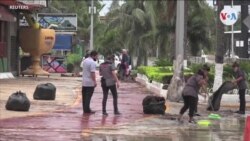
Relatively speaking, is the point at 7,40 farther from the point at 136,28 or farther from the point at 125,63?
the point at 136,28

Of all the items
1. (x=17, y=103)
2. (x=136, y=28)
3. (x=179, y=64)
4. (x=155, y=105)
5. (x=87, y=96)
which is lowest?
(x=155, y=105)

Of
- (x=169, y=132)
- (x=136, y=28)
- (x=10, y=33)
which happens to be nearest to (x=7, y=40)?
(x=10, y=33)

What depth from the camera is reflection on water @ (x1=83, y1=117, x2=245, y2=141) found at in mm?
12039

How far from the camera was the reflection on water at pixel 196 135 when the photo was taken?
39.5 feet

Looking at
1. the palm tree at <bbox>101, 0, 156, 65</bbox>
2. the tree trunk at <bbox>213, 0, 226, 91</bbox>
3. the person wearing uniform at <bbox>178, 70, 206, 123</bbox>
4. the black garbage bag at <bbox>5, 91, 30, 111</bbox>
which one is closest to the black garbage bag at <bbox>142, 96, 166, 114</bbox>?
the person wearing uniform at <bbox>178, 70, 206, 123</bbox>

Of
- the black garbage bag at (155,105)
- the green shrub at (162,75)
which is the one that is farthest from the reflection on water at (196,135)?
the green shrub at (162,75)

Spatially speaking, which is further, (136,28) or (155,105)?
(136,28)

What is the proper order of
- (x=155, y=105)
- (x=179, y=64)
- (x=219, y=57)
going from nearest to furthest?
(x=155, y=105), (x=179, y=64), (x=219, y=57)

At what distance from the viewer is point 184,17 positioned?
21.8 meters

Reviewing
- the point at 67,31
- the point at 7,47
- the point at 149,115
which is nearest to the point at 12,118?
the point at 149,115

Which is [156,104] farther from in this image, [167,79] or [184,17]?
[167,79]

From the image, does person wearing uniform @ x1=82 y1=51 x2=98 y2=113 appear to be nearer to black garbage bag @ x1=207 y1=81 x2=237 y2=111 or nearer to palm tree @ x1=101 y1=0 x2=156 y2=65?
black garbage bag @ x1=207 y1=81 x2=237 y2=111

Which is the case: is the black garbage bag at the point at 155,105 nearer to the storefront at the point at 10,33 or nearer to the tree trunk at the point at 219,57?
the tree trunk at the point at 219,57

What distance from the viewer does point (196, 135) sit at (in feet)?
42.2
